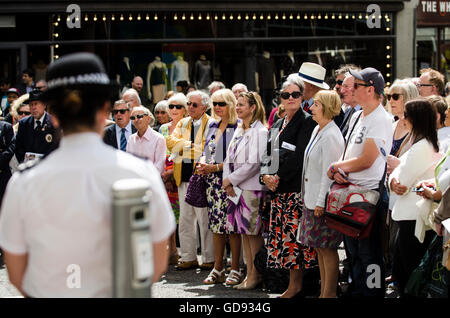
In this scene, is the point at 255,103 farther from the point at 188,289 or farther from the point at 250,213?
the point at 188,289

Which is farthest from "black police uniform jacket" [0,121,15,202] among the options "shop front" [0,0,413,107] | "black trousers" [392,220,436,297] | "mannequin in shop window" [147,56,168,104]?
"black trousers" [392,220,436,297]

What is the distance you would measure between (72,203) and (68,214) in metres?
0.04

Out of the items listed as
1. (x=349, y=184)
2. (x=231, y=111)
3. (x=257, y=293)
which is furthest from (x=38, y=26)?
(x=349, y=184)

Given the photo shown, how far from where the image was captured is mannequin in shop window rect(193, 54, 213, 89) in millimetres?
14234

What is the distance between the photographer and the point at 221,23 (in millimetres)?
14625

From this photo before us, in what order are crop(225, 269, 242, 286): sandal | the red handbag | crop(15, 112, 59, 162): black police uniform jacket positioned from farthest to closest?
crop(15, 112, 59, 162): black police uniform jacket → crop(225, 269, 242, 286): sandal → the red handbag

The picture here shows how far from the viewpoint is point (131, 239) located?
2.44 m

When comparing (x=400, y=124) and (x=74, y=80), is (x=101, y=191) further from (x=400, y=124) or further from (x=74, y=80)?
(x=400, y=124)

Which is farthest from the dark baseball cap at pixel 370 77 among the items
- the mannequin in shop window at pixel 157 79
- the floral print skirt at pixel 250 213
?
the mannequin in shop window at pixel 157 79

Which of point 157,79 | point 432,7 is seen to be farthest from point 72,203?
point 432,7

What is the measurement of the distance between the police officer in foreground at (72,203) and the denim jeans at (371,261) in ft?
12.3

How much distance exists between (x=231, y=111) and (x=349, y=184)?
224 centimetres

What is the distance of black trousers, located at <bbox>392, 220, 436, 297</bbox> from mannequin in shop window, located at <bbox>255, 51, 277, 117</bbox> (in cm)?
844

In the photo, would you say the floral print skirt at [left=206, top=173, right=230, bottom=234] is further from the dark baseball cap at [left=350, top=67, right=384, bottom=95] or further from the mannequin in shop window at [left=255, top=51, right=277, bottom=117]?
the mannequin in shop window at [left=255, top=51, right=277, bottom=117]
